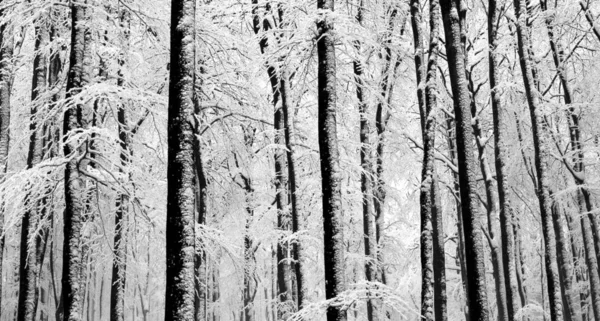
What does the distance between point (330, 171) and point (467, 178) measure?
2.03 m

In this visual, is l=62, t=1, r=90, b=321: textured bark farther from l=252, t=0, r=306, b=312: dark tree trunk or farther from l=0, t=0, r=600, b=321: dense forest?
l=252, t=0, r=306, b=312: dark tree trunk

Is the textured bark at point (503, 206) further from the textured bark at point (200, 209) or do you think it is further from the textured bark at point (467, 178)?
the textured bark at point (200, 209)

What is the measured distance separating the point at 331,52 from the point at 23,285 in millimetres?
8164

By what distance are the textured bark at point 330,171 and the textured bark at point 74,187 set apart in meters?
4.07

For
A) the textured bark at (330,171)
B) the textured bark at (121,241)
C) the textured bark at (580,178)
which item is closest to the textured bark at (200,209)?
the textured bark at (121,241)

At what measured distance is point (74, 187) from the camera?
9117 millimetres

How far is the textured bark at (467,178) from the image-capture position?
7699 millimetres

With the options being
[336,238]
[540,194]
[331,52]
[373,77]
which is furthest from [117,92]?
[373,77]

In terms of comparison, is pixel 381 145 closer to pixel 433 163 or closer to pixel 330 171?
pixel 433 163

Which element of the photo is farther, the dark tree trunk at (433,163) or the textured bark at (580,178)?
the textured bark at (580,178)

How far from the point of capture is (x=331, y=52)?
862cm

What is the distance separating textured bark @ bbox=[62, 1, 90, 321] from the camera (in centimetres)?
884

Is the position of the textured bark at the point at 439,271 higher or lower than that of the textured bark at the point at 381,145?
lower

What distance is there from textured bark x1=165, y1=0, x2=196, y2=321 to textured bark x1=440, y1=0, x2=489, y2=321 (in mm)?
3955
